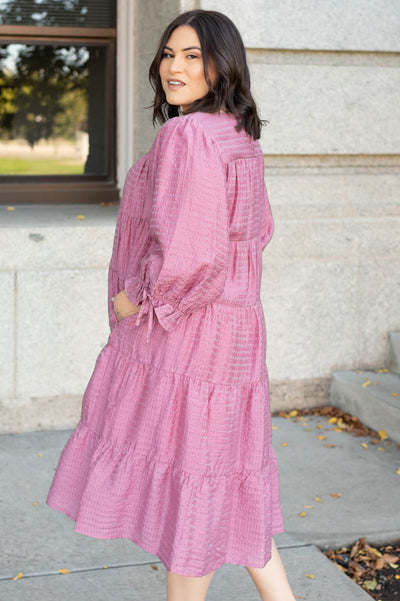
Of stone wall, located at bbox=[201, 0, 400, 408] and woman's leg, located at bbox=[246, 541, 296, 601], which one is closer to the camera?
woman's leg, located at bbox=[246, 541, 296, 601]

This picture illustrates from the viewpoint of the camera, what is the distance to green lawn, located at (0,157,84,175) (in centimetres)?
570

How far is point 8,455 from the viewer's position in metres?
4.54

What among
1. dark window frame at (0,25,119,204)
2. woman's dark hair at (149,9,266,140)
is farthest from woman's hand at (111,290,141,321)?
dark window frame at (0,25,119,204)

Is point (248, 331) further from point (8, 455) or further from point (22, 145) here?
point (22, 145)

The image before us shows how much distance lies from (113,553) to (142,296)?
148cm

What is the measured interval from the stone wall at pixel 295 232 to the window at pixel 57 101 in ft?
0.89

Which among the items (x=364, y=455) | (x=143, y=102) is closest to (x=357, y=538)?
(x=364, y=455)

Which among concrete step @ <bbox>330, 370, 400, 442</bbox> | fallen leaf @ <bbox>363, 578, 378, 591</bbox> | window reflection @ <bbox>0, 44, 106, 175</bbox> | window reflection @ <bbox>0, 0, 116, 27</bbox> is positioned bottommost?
fallen leaf @ <bbox>363, 578, 378, 591</bbox>

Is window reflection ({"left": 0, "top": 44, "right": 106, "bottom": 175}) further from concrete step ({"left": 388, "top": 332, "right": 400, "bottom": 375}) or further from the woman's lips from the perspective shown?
the woman's lips

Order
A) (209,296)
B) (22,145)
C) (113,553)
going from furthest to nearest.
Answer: (22,145)
(113,553)
(209,296)

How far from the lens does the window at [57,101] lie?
218 inches

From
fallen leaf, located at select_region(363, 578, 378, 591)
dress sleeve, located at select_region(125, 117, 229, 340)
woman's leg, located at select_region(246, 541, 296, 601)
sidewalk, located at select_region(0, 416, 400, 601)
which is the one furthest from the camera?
fallen leaf, located at select_region(363, 578, 378, 591)

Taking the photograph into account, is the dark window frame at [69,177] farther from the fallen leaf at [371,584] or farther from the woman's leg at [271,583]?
the woman's leg at [271,583]

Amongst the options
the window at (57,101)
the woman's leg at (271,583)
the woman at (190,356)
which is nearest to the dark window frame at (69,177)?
the window at (57,101)
